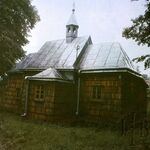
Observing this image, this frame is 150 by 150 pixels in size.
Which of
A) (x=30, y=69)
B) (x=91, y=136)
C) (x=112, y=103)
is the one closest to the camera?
(x=91, y=136)

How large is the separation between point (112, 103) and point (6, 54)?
1069 centimetres

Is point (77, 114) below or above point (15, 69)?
below

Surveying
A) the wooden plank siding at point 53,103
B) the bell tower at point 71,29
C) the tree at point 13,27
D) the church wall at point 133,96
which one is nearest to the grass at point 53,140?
the wooden plank siding at point 53,103

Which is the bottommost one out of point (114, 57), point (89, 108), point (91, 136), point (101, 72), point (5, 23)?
point (91, 136)

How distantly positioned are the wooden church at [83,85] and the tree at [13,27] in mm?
1722

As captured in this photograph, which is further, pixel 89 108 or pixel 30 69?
pixel 30 69

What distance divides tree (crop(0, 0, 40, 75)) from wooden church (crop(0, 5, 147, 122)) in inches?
67.8

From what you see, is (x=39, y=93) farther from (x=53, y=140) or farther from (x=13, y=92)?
(x=53, y=140)

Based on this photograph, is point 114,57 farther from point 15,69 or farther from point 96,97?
point 15,69

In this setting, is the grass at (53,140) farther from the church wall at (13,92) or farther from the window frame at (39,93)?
the church wall at (13,92)

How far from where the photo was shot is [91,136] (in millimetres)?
12758

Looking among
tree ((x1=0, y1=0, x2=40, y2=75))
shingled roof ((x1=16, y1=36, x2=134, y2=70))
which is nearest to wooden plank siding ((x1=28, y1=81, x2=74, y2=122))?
shingled roof ((x1=16, y1=36, x2=134, y2=70))

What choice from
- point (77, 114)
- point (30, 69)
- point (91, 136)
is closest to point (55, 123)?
point (77, 114)

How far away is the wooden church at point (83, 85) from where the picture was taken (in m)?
17.1
